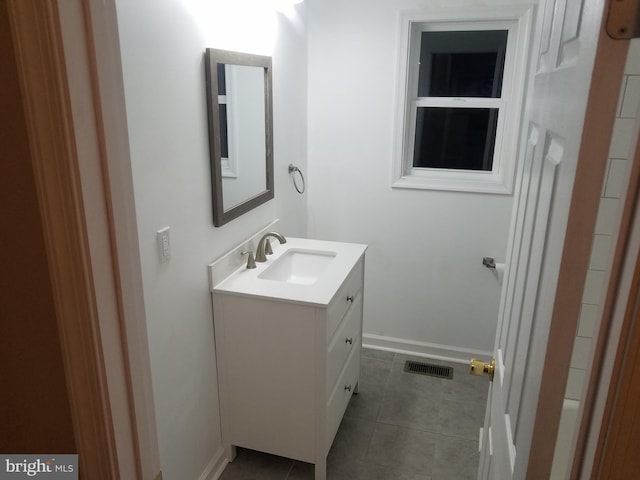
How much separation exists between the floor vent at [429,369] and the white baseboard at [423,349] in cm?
11

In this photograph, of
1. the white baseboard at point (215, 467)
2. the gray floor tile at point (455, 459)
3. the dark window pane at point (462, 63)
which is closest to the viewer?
the white baseboard at point (215, 467)

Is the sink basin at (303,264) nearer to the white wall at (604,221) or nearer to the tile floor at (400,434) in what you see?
the tile floor at (400,434)

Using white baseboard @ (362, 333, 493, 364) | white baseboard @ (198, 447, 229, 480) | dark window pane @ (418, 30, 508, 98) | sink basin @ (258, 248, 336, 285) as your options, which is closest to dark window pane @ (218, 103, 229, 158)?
sink basin @ (258, 248, 336, 285)

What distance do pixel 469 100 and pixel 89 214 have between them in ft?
8.57

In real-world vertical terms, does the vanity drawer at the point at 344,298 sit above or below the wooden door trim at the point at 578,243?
below

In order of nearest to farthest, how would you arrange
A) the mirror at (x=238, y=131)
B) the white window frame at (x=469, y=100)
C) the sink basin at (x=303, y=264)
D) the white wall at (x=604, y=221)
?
the white wall at (x=604, y=221)
the mirror at (x=238, y=131)
the sink basin at (x=303, y=264)
the white window frame at (x=469, y=100)

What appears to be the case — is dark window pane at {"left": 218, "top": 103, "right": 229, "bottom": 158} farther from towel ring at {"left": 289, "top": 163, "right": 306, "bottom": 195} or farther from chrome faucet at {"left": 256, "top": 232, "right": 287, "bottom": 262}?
towel ring at {"left": 289, "top": 163, "right": 306, "bottom": 195}

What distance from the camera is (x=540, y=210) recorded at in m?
0.94

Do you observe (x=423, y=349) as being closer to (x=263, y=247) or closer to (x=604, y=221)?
(x=263, y=247)

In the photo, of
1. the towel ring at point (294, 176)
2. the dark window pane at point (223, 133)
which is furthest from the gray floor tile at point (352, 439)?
the dark window pane at point (223, 133)

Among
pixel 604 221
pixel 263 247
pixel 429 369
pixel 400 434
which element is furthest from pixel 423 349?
pixel 604 221

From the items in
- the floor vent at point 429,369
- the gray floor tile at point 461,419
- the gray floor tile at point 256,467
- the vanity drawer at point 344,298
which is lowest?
the gray floor tile at point 256,467

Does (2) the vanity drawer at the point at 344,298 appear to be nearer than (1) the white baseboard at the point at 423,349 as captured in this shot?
Yes

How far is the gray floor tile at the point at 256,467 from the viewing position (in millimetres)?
2262
